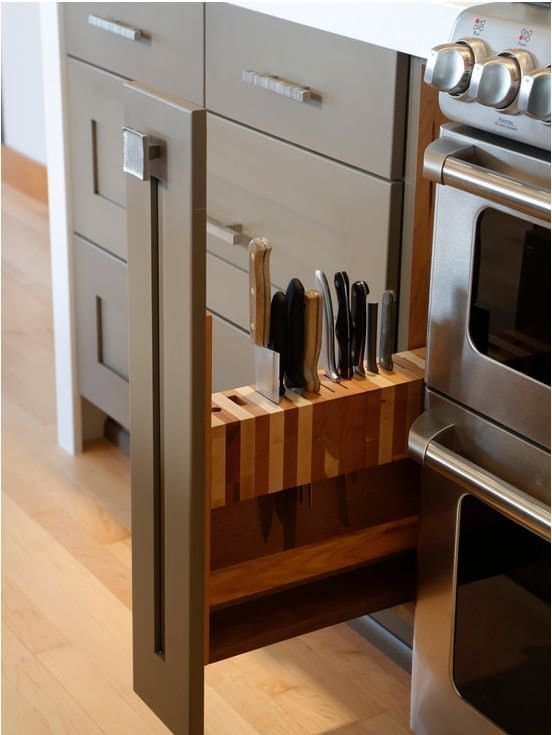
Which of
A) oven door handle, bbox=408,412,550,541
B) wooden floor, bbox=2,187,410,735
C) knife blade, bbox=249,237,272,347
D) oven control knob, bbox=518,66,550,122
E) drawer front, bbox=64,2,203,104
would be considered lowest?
wooden floor, bbox=2,187,410,735

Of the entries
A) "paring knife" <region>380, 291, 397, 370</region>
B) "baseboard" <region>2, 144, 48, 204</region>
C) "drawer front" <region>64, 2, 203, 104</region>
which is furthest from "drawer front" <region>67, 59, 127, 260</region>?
"baseboard" <region>2, 144, 48, 204</region>

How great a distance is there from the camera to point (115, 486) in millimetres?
2439

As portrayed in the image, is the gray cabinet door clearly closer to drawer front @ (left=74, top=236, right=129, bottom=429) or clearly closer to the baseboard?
drawer front @ (left=74, top=236, right=129, bottom=429)

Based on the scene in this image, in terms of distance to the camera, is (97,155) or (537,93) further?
(97,155)

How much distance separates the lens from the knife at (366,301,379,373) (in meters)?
1.38

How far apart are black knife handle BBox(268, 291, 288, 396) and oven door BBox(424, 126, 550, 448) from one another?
0.20 m

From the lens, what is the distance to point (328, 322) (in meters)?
1.39

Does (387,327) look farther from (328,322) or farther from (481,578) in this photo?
(481,578)

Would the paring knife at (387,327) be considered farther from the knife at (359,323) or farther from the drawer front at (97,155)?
the drawer front at (97,155)

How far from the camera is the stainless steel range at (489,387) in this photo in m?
1.28

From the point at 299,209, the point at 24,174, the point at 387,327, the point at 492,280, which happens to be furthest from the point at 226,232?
the point at 24,174

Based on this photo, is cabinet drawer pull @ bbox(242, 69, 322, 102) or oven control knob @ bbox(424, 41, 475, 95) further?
cabinet drawer pull @ bbox(242, 69, 322, 102)

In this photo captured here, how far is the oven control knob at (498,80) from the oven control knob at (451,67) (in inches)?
0.6

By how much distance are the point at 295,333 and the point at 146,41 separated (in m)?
0.88
